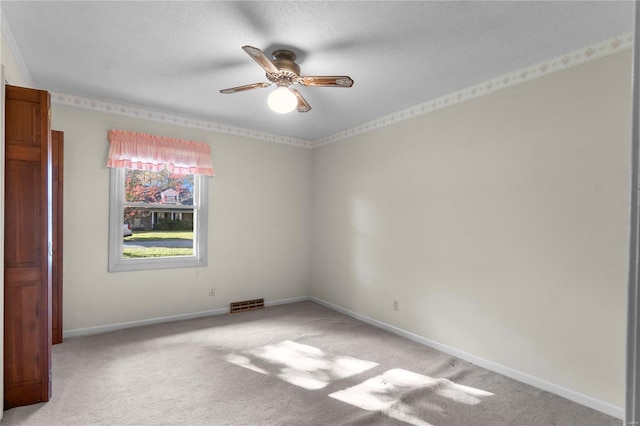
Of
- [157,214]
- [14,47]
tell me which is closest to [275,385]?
[157,214]

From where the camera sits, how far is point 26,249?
2.27 m

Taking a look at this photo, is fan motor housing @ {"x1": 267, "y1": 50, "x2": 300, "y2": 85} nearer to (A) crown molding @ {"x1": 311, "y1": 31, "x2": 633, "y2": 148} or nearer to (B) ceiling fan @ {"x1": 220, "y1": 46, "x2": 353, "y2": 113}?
(B) ceiling fan @ {"x1": 220, "y1": 46, "x2": 353, "y2": 113}

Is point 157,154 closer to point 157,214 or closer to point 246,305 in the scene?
point 157,214

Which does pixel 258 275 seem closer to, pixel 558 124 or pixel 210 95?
pixel 210 95

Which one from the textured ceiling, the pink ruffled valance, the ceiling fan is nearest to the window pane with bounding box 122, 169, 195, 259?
the pink ruffled valance

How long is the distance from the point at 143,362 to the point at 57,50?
8.57ft

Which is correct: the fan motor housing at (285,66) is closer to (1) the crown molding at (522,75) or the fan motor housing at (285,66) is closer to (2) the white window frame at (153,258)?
(1) the crown molding at (522,75)

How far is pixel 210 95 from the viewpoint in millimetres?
3379

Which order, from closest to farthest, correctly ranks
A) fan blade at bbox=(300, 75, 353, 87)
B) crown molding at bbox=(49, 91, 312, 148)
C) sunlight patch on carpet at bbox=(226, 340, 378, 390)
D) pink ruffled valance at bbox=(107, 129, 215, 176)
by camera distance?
1. fan blade at bbox=(300, 75, 353, 87)
2. sunlight patch on carpet at bbox=(226, 340, 378, 390)
3. crown molding at bbox=(49, 91, 312, 148)
4. pink ruffled valance at bbox=(107, 129, 215, 176)

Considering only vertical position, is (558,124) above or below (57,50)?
below

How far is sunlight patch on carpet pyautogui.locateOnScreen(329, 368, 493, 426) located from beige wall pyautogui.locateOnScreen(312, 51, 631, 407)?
0.59 m

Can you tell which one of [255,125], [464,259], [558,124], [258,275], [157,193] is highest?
[255,125]

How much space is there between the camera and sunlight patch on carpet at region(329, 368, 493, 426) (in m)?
2.29

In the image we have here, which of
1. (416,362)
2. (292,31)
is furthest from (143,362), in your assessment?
(292,31)
